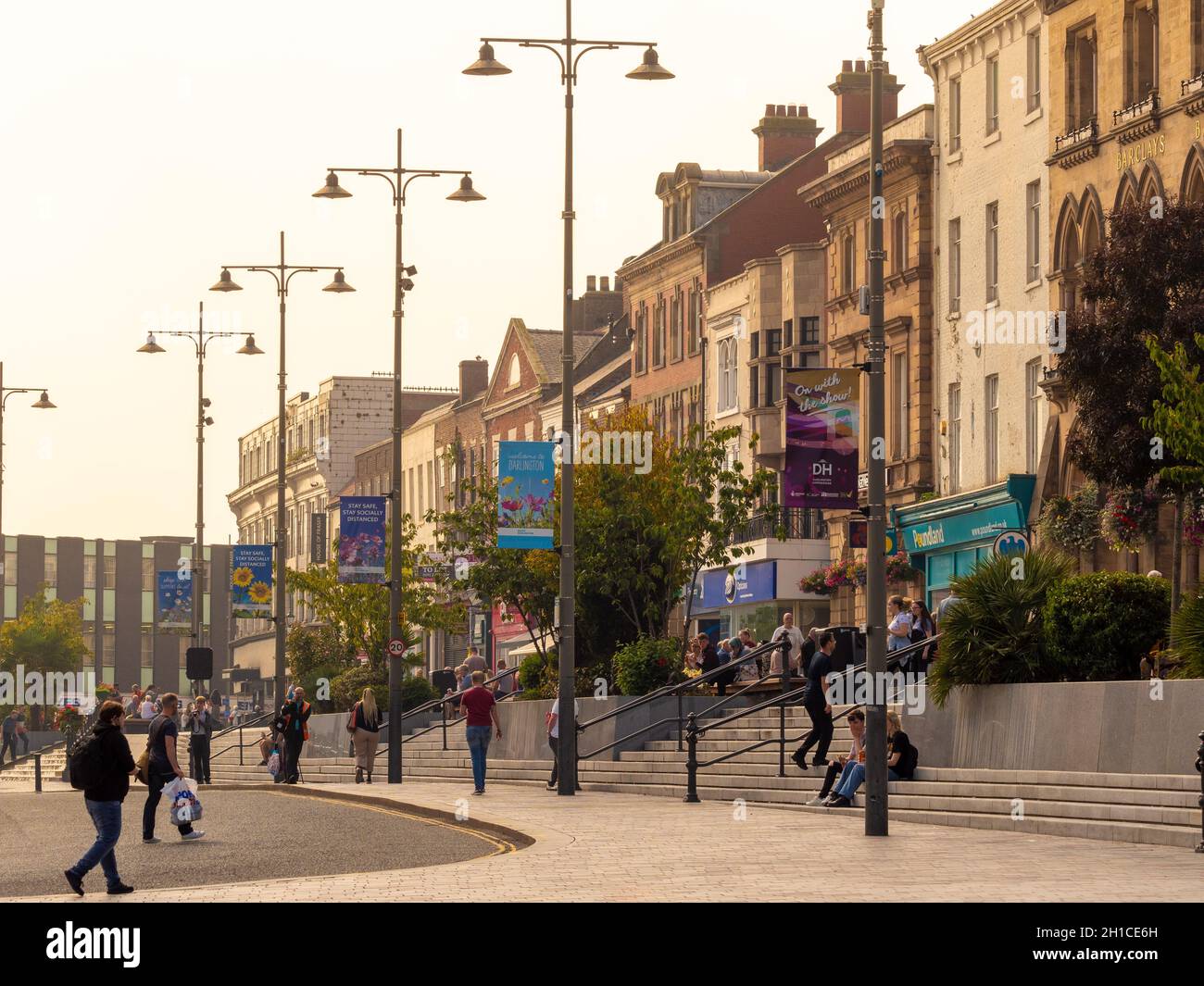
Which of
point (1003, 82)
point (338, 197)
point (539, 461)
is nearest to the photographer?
point (539, 461)

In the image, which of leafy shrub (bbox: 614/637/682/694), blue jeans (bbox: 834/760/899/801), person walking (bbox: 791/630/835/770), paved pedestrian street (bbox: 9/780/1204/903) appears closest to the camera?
paved pedestrian street (bbox: 9/780/1204/903)

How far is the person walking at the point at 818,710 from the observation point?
29.5 m

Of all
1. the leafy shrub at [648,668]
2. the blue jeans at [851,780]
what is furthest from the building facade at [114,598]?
the blue jeans at [851,780]

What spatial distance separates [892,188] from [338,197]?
48.6 ft

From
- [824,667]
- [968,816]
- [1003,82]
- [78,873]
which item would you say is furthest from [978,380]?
[78,873]

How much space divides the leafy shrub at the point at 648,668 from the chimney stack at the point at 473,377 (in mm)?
53340

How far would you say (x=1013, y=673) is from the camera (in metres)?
27.0

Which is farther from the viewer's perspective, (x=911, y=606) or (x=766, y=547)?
(x=766, y=547)

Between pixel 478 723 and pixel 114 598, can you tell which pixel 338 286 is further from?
pixel 114 598

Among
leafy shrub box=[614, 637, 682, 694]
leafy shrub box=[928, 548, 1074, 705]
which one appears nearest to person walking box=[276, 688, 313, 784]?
leafy shrub box=[614, 637, 682, 694]

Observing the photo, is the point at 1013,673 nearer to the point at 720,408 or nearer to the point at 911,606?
the point at 911,606

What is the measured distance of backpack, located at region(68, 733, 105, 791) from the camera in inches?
744

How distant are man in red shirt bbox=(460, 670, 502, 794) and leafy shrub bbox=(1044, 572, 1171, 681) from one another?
10436 mm
